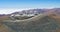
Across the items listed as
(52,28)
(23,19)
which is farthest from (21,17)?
(52,28)

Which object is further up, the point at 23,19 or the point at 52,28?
the point at 23,19

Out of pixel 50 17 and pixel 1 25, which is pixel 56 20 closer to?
pixel 50 17

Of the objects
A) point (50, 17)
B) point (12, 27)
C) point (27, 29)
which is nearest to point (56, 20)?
point (50, 17)

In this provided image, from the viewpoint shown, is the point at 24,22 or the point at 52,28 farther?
the point at 52,28

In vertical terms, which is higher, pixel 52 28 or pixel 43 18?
pixel 43 18

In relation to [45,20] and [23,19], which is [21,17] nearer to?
[23,19]
